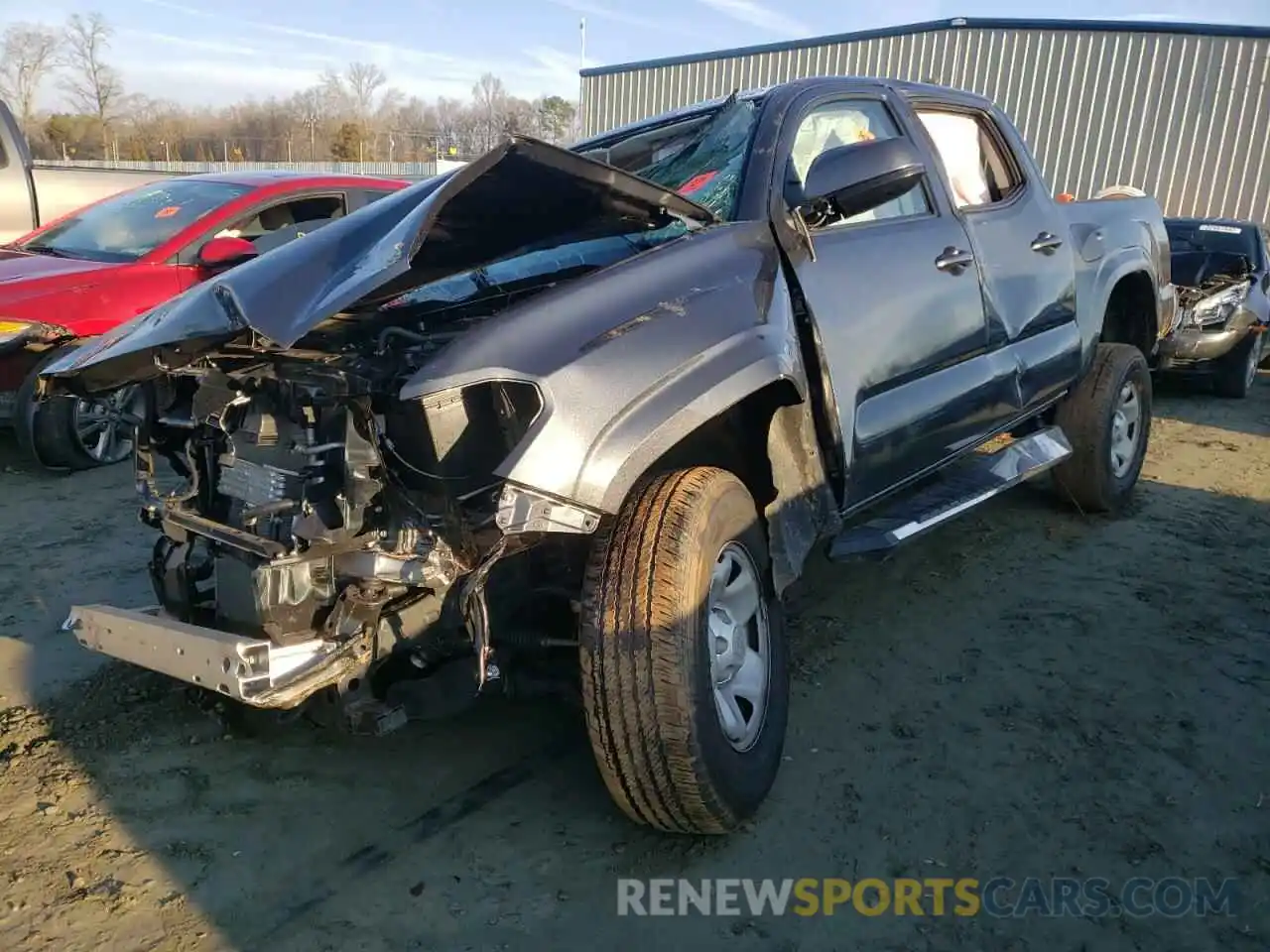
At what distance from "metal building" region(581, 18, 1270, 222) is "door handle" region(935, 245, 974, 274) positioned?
14.6m

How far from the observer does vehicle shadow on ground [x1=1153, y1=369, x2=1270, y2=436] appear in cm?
817

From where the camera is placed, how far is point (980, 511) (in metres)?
5.59

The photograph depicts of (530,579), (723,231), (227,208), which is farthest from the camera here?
(227,208)

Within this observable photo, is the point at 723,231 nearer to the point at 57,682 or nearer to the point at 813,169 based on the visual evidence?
the point at 813,169

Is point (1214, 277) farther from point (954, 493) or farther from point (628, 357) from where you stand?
point (628, 357)

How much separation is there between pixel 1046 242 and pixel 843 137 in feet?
4.23

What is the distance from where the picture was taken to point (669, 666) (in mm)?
2443

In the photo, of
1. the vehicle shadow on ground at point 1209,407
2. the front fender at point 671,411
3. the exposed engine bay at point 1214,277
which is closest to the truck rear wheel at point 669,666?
the front fender at point 671,411

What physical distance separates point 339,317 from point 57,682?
1.73 meters

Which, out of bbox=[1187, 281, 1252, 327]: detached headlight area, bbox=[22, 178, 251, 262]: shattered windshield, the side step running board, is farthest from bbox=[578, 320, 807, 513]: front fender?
bbox=[1187, 281, 1252, 327]: detached headlight area

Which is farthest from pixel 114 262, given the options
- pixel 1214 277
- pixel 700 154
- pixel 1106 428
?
pixel 1214 277

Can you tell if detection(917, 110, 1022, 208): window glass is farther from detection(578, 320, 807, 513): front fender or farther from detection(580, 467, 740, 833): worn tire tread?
detection(580, 467, 740, 833): worn tire tread

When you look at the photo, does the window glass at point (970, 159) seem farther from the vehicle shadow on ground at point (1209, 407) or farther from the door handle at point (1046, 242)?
the vehicle shadow on ground at point (1209, 407)

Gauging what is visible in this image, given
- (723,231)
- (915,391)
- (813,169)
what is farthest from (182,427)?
(915,391)
